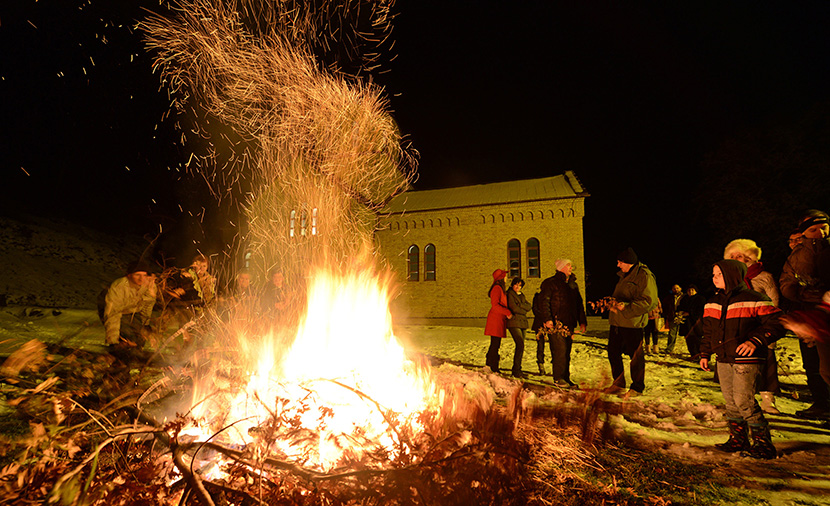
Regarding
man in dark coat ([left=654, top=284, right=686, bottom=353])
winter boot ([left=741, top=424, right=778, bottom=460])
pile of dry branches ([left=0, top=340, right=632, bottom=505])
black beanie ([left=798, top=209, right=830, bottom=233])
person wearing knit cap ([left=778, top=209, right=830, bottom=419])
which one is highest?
black beanie ([left=798, top=209, right=830, bottom=233])

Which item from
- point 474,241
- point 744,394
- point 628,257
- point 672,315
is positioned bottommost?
point 744,394

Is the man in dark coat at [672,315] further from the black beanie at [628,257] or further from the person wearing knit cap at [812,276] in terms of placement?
the person wearing knit cap at [812,276]

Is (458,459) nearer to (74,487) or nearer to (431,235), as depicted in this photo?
(74,487)

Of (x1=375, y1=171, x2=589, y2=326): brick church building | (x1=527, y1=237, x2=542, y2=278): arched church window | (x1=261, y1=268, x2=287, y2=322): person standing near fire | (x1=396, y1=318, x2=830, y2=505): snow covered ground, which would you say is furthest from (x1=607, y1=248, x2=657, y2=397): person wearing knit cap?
(x1=527, y1=237, x2=542, y2=278): arched church window

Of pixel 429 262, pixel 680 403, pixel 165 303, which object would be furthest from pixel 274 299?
pixel 429 262

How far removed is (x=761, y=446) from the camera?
3.73 metres

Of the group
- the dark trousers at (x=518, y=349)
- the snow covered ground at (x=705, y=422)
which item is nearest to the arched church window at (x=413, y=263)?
the snow covered ground at (x=705, y=422)

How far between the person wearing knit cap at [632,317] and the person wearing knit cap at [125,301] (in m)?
6.41

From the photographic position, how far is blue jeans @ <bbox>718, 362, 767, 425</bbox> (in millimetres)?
3762

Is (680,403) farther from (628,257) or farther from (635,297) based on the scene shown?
(628,257)

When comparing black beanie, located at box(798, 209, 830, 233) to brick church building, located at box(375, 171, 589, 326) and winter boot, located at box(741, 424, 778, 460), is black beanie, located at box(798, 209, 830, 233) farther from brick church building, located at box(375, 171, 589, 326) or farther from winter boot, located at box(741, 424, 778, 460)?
brick church building, located at box(375, 171, 589, 326)

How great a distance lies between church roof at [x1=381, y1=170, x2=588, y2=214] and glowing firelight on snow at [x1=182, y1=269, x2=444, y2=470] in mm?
20073

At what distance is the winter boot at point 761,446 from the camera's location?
3713mm

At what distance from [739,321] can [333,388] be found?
3787 mm
